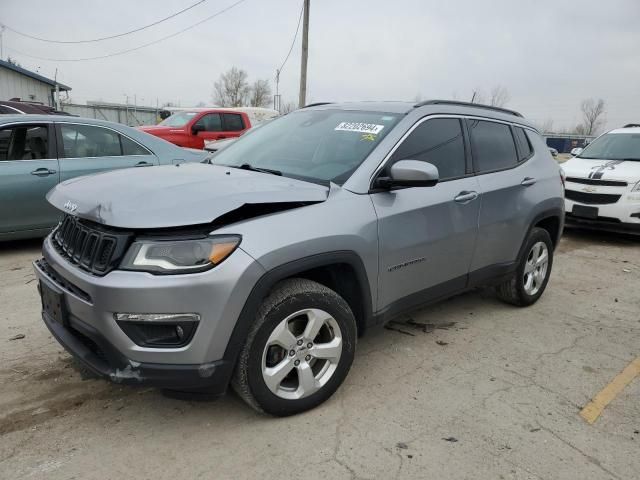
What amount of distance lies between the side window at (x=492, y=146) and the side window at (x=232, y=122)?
10.7 m

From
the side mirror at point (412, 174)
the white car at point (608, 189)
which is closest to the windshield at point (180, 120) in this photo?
the white car at point (608, 189)

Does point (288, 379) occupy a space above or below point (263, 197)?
below

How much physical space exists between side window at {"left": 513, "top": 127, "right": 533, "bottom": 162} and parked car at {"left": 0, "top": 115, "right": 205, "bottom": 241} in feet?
13.9

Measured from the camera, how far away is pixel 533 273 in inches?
180

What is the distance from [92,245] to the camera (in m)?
2.41

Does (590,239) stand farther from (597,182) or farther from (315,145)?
(315,145)

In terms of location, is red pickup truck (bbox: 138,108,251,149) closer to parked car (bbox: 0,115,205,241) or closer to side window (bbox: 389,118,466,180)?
parked car (bbox: 0,115,205,241)

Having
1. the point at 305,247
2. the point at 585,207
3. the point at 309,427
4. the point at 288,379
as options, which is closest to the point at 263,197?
the point at 305,247

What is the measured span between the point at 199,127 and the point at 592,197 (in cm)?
963

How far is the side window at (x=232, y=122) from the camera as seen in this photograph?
1393cm

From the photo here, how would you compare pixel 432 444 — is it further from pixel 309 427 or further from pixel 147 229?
pixel 147 229

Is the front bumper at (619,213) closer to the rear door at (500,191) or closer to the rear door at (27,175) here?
the rear door at (500,191)

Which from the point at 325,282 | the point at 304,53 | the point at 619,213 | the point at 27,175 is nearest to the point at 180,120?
the point at 304,53

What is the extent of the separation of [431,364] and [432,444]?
0.91 meters
